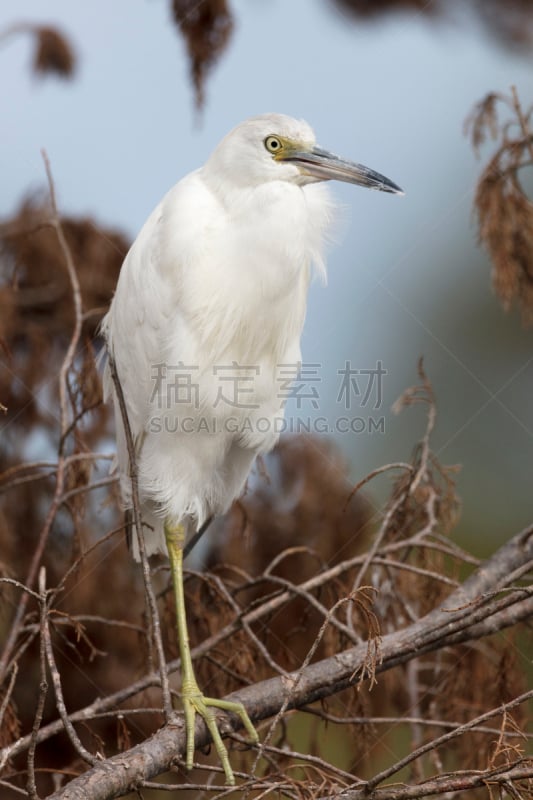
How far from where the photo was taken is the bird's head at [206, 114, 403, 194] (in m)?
1.65

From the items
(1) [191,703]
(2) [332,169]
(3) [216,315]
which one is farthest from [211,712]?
(2) [332,169]

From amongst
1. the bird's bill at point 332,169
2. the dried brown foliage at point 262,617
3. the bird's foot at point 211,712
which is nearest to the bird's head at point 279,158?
the bird's bill at point 332,169

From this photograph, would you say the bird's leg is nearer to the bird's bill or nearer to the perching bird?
the perching bird

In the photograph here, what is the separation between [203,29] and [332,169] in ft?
1.77

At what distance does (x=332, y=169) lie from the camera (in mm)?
1676

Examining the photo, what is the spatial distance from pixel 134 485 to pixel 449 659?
2.93 ft

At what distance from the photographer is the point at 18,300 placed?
2344 millimetres

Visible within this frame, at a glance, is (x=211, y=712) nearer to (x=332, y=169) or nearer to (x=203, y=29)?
(x=332, y=169)

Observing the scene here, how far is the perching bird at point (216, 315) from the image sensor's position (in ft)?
5.46

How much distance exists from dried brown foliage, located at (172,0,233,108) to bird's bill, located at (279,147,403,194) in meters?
0.43

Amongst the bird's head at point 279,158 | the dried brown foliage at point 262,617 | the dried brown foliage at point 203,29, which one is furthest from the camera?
the dried brown foliage at point 203,29

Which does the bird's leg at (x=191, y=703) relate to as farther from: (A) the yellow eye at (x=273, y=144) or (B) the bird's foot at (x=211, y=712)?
(A) the yellow eye at (x=273, y=144)

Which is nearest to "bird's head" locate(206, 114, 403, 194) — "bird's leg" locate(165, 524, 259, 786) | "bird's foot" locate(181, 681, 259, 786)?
"bird's leg" locate(165, 524, 259, 786)

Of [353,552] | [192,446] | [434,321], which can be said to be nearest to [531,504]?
[434,321]
